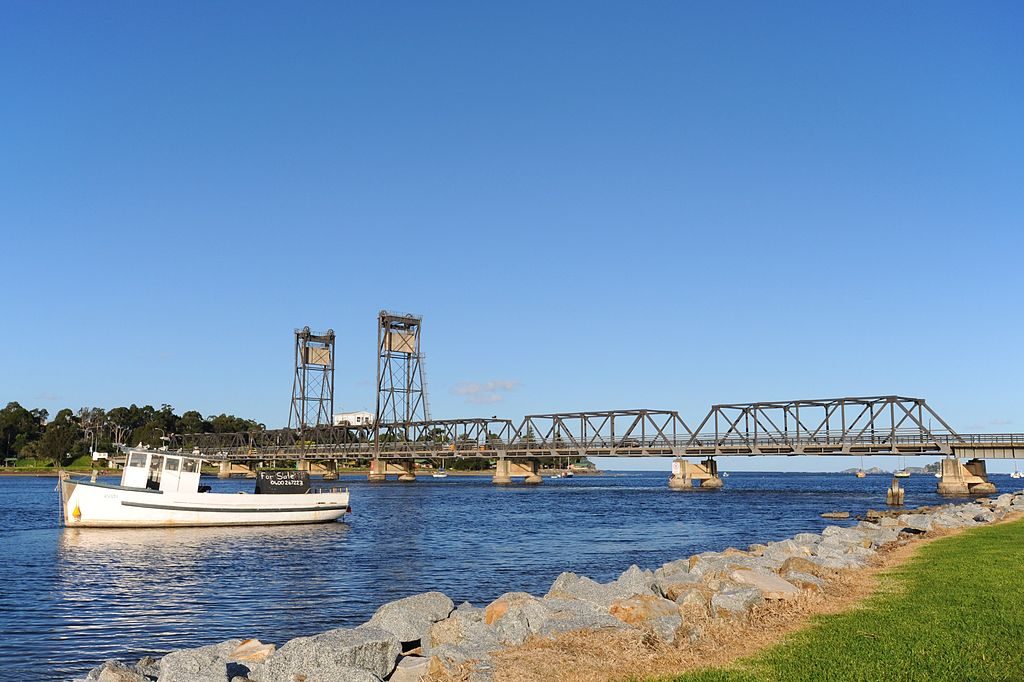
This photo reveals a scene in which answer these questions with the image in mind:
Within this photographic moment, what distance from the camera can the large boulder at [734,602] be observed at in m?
14.9

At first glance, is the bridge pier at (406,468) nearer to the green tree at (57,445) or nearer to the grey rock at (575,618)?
the green tree at (57,445)

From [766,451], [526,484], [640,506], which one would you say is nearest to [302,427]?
[526,484]

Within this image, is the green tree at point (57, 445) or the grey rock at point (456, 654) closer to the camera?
the grey rock at point (456, 654)

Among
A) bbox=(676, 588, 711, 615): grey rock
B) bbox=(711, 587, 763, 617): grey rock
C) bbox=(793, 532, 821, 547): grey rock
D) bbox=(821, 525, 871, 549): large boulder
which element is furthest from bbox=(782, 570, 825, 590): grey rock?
bbox=(793, 532, 821, 547): grey rock

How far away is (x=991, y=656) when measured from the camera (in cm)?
1164

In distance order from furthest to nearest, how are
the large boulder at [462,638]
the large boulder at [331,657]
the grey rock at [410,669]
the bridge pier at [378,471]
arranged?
the bridge pier at [378,471], the grey rock at [410,669], the large boulder at [462,638], the large boulder at [331,657]

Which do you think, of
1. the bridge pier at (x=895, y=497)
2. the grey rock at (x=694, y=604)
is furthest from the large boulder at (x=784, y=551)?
the bridge pier at (x=895, y=497)

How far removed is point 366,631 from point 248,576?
775 inches

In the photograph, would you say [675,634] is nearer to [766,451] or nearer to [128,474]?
[128,474]

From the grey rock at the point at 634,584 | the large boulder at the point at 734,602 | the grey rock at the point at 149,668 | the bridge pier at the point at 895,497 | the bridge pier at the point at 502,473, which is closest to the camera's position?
the grey rock at the point at 149,668

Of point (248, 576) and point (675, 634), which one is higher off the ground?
point (675, 634)

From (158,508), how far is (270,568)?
19.9 m

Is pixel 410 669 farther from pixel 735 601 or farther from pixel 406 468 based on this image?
pixel 406 468

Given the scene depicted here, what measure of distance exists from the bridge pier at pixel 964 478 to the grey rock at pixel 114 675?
93.3 m
